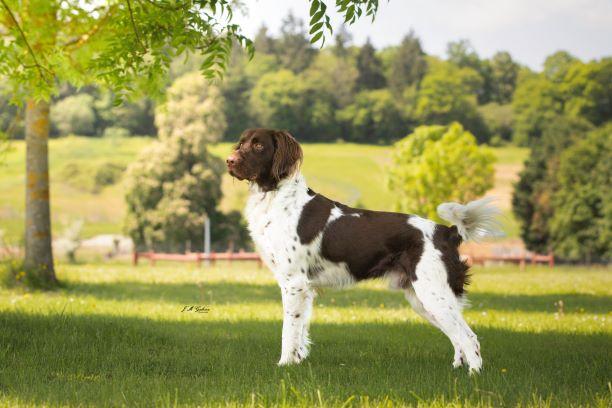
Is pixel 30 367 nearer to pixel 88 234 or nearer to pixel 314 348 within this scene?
pixel 314 348

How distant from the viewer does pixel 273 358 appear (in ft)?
22.9

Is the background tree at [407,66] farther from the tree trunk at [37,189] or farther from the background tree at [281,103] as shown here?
the tree trunk at [37,189]

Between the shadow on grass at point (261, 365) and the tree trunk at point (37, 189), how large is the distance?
568 centimetres

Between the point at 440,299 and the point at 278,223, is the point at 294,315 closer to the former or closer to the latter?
the point at 278,223

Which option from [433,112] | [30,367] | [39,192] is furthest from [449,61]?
[30,367]

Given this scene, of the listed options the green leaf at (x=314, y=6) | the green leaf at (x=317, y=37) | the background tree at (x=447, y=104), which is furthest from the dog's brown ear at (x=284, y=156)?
the background tree at (x=447, y=104)

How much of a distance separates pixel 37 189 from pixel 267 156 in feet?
30.6

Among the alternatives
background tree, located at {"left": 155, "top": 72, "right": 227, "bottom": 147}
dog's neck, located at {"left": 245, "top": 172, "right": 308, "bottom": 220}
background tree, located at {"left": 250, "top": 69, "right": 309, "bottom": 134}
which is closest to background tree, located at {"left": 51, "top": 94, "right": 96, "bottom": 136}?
background tree, located at {"left": 250, "top": 69, "right": 309, "bottom": 134}

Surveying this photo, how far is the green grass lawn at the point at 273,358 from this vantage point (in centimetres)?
522

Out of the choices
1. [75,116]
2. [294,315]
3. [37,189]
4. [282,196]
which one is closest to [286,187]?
[282,196]

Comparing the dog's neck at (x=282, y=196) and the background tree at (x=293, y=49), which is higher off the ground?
the background tree at (x=293, y=49)

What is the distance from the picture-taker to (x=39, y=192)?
47.0 feet

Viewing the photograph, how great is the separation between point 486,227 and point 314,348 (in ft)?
8.15
